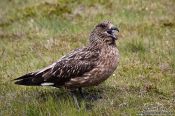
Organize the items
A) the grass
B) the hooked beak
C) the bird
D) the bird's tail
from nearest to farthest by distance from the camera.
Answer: the grass < the bird < the bird's tail < the hooked beak

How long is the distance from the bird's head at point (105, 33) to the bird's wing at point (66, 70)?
0.28 meters

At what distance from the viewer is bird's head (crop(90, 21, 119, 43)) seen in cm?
888

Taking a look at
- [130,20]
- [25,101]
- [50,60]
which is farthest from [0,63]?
[130,20]

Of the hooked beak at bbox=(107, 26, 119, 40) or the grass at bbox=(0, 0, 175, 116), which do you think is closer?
the grass at bbox=(0, 0, 175, 116)

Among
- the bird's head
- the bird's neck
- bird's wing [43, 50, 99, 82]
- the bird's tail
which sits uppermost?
the bird's head

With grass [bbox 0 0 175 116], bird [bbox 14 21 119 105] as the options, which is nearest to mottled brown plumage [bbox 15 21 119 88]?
bird [bbox 14 21 119 105]

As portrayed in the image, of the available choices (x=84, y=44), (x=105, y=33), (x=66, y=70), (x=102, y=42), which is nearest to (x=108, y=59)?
(x=102, y=42)

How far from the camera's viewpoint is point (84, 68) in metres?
8.57

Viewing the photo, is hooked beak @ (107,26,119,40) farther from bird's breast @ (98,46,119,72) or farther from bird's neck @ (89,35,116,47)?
bird's breast @ (98,46,119,72)

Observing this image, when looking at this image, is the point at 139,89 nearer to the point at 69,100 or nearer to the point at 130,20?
the point at 69,100

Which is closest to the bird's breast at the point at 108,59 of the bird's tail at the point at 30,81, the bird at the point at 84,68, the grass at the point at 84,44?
the bird at the point at 84,68

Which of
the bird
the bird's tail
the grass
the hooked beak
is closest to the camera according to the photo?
the grass

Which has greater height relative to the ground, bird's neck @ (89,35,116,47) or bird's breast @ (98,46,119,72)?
bird's neck @ (89,35,116,47)

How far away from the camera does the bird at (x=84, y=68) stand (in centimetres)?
854
